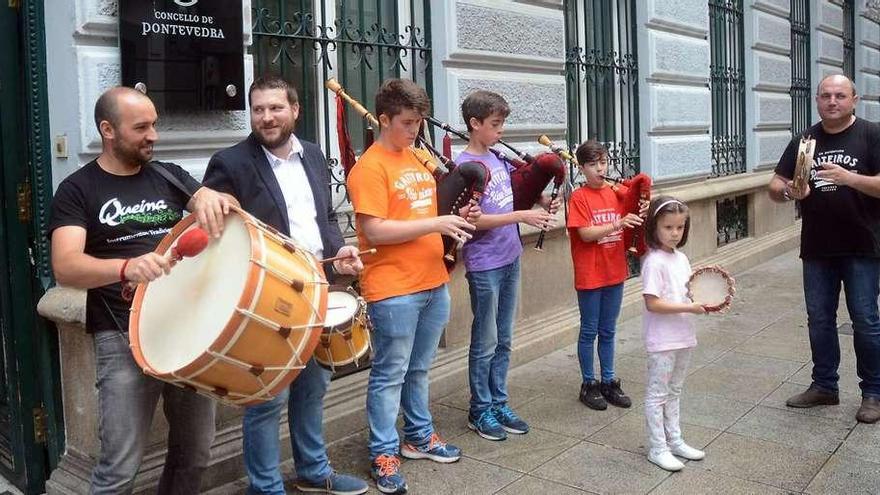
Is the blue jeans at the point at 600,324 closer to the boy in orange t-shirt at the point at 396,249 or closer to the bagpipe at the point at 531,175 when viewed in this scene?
the bagpipe at the point at 531,175

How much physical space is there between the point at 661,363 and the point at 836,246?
1.47 meters

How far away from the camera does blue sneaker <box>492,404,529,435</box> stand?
4.44 m

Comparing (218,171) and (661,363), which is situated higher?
(218,171)

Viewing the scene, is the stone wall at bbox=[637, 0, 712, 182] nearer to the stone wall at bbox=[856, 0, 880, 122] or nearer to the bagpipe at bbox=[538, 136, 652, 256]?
the bagpipe at bbox=[538, 136, 652, 256]

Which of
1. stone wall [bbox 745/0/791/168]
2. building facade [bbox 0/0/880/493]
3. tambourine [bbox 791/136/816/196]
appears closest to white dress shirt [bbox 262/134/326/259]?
building facade [bbox 0/0/880/493]

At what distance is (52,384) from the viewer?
12.2 ft

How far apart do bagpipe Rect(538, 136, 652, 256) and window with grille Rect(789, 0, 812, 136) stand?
7.86 metres

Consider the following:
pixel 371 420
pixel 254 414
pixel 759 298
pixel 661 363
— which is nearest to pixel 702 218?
pixel 759 298

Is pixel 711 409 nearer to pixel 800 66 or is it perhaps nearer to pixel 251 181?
pixel 251 181

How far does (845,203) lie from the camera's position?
14.9 ft

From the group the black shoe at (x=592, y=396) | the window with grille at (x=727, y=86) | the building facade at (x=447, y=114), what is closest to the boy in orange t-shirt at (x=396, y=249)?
the building facade at (x=447, y=114)

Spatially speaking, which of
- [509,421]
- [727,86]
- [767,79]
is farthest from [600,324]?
[767,79]

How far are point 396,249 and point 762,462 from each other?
6.66ft

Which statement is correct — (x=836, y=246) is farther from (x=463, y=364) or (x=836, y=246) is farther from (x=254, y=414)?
(x=254, y=414)
